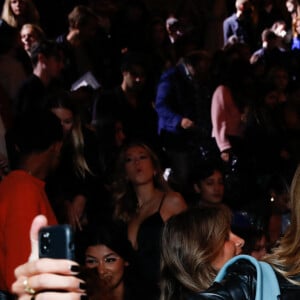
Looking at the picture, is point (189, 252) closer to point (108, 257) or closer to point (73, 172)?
point (108, 257)

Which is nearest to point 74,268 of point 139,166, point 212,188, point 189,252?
point 189,252

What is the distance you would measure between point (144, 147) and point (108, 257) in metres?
1.69

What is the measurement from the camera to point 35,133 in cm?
565

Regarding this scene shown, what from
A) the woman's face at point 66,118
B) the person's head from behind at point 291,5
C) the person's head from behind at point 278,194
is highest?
the person's head from behind at point 291,5

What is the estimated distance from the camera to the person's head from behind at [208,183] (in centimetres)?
799

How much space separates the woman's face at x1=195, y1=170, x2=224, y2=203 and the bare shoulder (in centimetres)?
129

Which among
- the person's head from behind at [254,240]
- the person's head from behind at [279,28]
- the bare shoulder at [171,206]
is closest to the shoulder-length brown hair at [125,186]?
the bare shoulder at [171,206]

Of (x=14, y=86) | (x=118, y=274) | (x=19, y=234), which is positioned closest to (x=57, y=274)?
(x=19, y=234)

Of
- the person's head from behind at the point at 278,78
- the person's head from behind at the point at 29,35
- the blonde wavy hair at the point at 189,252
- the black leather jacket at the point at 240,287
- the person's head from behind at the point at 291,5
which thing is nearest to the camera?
the black leather jacket at the point at 240,287

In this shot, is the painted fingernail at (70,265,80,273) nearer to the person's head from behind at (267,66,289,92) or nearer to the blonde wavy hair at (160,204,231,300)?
the blonde wavy hair at (160,204,231,300)

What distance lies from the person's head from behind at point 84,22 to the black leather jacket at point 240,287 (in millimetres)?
7331

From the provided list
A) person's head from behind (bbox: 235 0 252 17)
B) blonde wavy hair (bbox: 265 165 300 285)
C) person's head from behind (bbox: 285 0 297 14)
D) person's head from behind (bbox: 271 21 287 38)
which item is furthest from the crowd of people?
person's head from behind (bbox: 285 0 297 14)

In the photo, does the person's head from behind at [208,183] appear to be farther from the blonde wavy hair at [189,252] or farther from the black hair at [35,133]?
the blonde wavy hair at [189,252]

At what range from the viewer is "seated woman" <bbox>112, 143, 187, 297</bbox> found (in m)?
6.33
